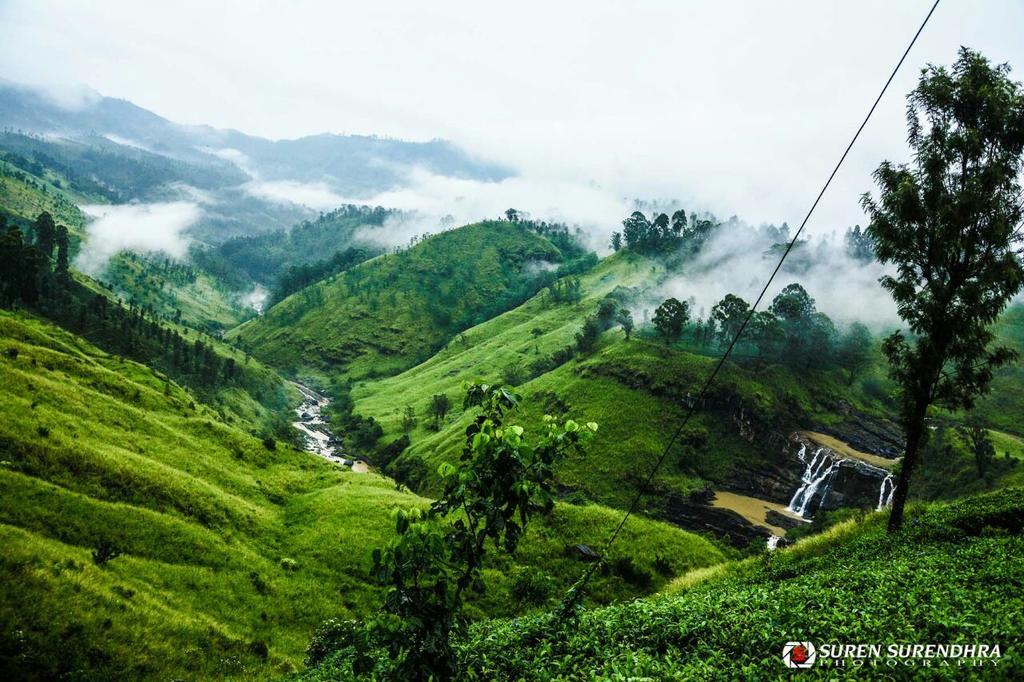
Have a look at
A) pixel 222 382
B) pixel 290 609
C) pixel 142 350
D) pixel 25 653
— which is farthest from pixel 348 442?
pixel 25 653

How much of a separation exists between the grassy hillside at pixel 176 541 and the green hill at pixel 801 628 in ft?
9.60

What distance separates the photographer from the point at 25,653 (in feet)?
82.2

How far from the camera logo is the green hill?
0.15 metres

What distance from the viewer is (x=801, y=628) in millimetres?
12195

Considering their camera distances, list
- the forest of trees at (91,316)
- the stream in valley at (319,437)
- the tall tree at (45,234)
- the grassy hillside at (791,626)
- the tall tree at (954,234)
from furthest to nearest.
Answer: the tall tree at (45,234), the stream in valley at (319,437), the forest of trees at (91,316), the tall tree at (954,234), the grassy hillside at (791,626)

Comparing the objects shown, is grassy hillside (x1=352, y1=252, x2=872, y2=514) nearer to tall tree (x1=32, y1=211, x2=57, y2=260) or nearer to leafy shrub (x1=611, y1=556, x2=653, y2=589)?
leafy shrub (x1=611, y1=556, x2=653, y2=589)

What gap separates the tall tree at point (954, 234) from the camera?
76.9 feet

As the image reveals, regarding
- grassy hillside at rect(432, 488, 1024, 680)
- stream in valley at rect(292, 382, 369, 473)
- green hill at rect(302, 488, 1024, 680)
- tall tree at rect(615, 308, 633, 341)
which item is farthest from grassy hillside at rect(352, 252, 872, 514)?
green hill at rect(302, 488, 1024, 680)

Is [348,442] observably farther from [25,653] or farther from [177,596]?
[25,653]

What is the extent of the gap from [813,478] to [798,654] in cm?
12735

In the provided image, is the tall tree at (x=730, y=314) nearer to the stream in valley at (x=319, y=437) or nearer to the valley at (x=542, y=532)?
the valley at (x=542, y=532)

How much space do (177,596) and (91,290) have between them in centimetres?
20602

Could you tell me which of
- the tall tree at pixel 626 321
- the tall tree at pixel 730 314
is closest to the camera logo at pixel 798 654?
the tall tree at pixel 626 321

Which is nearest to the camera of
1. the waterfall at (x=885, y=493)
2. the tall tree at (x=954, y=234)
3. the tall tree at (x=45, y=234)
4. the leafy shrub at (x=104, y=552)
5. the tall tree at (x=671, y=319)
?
the tall tree at (x=954, y=234)
